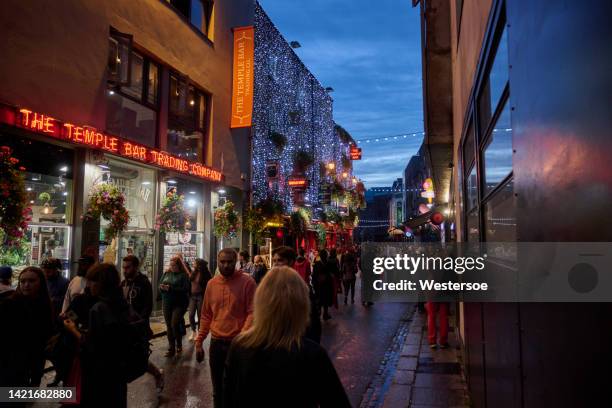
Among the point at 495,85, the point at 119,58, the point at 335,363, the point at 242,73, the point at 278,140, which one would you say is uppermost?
the point at 242,73

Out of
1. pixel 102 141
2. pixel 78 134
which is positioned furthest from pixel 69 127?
pixel 102 141

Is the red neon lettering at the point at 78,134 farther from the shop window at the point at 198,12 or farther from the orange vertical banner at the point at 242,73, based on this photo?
the orange vertical banner at the point at 242,73

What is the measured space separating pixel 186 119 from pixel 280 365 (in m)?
14.6

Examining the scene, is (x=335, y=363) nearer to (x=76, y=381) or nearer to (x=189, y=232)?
(x=76, y=381)

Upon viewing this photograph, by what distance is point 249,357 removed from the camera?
2.37 metres

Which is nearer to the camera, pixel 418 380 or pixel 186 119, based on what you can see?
pixel 418 380

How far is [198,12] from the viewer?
663 inches

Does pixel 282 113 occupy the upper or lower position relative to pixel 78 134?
upper

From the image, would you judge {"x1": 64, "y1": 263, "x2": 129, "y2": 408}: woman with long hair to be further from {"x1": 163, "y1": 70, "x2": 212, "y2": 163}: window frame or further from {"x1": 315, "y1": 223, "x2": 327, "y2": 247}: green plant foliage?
{"x1": 315, "y1": 223, "x2": 327, "y2": 247}: green plant foliage

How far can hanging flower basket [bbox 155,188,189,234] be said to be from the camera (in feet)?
43.5

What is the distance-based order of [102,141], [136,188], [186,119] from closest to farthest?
[102,141] < [136,188] < [186,119]

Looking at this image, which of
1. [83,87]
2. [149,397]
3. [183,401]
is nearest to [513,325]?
[183,401]

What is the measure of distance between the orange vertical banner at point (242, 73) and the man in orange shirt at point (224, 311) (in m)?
13.3

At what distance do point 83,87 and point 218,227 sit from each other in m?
6.90
